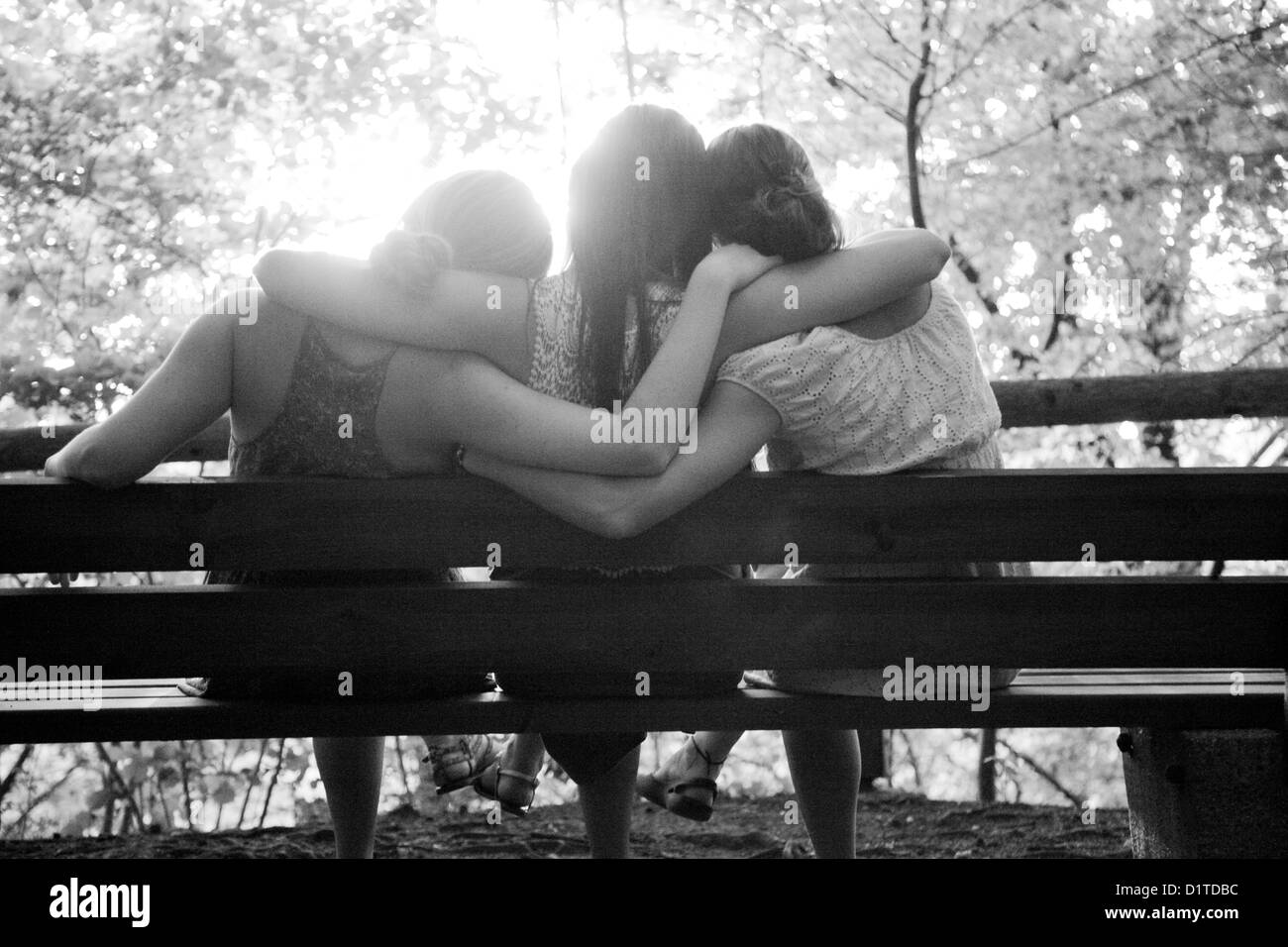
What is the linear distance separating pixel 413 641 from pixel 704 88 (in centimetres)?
404

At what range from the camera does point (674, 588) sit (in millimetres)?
1870

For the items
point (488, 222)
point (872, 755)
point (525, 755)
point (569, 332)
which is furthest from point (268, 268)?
point (872, 755)

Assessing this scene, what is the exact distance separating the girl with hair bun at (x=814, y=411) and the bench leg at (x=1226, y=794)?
300 mm

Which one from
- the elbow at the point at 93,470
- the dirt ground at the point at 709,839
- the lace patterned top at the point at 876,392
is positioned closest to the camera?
the elbow at the point at 93,470

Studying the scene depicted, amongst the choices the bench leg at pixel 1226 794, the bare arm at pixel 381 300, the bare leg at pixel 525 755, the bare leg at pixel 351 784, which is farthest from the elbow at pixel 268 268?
the bench leg at pixel 1226 794

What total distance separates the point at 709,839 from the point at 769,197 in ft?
6.52

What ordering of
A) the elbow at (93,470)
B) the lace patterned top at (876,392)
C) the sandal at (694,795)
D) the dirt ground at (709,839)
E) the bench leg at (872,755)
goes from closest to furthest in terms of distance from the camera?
the elbow at (93,470)
the lace patterned top at (876,392)
the sandal at (694,795)
the dirt ground at (709,839)
the bench leg at (872,755)

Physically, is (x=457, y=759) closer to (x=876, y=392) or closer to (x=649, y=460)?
(x=649, y=460)

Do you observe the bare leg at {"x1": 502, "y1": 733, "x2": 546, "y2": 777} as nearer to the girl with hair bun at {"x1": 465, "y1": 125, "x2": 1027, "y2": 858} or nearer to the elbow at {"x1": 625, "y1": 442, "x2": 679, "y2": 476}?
the girl with hair bun at {"x1": 465, "y1": 125, "x2": 1027, "y2": 858}

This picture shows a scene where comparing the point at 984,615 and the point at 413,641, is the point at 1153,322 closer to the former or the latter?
the point at 984,615

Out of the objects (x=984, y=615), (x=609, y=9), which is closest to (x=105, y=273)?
(x=609, y=9)

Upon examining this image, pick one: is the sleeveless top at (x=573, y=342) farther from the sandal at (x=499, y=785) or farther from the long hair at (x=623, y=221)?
the sandal at (x=499, y=785)

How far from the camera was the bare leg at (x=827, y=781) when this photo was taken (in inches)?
84.9

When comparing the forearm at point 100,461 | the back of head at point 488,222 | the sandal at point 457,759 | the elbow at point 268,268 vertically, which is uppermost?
the back of head at point 488,222
